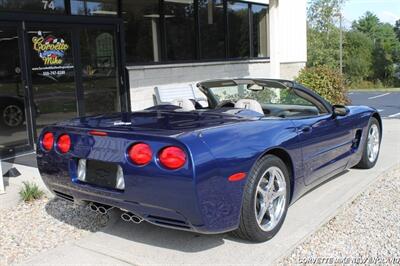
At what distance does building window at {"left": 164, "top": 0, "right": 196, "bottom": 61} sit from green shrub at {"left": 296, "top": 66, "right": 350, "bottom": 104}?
10.3ft

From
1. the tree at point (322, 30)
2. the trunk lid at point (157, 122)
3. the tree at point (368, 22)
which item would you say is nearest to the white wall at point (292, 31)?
the trunk lid at point (157, 122)

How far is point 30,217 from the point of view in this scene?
4.61 metres

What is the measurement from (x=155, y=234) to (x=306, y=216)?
142 centimetres

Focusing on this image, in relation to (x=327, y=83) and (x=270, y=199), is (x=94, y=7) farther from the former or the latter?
(x=270, y=199)

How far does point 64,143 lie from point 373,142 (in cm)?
419

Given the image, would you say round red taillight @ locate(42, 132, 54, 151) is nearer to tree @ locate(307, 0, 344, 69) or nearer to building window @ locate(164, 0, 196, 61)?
building window @ locate(164, 0, 196, 61)

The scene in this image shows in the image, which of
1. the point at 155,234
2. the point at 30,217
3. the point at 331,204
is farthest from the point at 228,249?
the point at 30,217

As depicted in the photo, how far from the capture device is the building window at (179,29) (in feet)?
34.5

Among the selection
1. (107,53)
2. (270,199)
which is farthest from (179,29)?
(270,199)

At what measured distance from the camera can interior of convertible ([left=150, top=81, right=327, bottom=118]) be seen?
4754 millimetres

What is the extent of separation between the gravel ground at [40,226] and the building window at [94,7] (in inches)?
179

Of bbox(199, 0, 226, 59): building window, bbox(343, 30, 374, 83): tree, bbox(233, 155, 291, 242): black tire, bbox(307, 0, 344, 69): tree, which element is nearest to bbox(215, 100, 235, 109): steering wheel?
bbox(233, 155, 291, 242): black tire

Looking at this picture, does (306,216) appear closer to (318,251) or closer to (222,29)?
(318,251)

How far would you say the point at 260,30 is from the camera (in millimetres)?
13922
